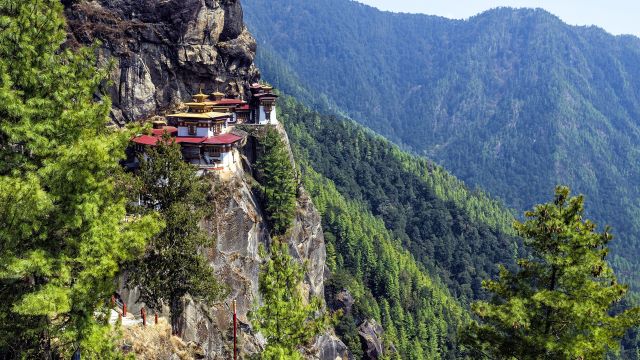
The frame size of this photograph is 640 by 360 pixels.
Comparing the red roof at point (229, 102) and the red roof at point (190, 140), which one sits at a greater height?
the red roof at point (229, 102)

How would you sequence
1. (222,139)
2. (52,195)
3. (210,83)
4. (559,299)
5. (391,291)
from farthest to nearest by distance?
(391,291)
(210,83)
(222,139)
(559,299)
(52,195)

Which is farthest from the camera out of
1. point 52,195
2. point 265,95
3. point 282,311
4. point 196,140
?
point 265,95

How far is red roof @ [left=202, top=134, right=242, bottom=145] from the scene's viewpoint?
55.4m

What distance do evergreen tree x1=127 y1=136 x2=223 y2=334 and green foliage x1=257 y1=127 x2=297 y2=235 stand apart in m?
30.0

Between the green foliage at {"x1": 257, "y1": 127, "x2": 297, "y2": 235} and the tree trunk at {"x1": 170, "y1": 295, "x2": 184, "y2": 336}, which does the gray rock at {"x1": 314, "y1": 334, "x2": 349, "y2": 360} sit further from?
the tree trunk at {"x1": 170, "y1": 295, "x2": 184, "y2": 336}

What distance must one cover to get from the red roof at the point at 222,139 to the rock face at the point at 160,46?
1398cm

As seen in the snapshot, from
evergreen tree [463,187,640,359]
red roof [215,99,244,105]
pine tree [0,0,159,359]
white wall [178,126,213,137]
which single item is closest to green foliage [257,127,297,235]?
red roof [215,99,244,105]

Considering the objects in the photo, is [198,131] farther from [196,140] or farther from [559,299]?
[559,299]

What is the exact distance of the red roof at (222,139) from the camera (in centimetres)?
5544

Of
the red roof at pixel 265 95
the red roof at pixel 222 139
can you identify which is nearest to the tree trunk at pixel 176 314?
the red roof at pixel 222 139

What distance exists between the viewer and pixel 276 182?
65062 millimetres

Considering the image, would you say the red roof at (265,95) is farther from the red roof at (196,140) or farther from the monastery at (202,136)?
the red roof at (196,140)

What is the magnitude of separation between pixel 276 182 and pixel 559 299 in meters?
47.3

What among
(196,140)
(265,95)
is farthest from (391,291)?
(196,140)
